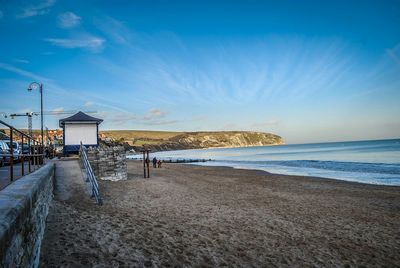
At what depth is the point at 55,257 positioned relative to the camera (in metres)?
5.00

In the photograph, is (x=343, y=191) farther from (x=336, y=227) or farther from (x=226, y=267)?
(x=226, y=267)

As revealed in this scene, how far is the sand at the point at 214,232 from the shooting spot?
574 cm

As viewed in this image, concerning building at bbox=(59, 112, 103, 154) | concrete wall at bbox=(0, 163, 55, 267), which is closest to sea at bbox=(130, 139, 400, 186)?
building at bbox=(59, 112, 103, 154)

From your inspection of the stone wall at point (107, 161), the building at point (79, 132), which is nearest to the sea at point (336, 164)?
the stone wall at point (107, 161)

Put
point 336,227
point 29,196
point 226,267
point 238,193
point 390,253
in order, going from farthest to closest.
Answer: point 238,193 → point 336,227 → point 390,253 → point 226,267 → point 29,196

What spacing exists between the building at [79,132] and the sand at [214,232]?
1192cm

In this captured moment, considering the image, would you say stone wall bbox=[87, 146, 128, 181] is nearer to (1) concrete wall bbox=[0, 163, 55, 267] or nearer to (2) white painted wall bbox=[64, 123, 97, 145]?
(2) white painted wall bbox=[64, 123, 97, 145]

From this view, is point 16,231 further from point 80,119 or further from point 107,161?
point 80,119

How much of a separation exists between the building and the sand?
1192cm

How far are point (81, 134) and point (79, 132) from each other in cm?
22

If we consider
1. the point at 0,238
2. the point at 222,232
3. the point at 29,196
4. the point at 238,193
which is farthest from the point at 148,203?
the point at 0,238

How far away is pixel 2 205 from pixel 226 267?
4.02 meters

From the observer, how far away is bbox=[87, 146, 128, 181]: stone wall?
15.7m

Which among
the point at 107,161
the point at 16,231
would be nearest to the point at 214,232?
the point at 16,231
